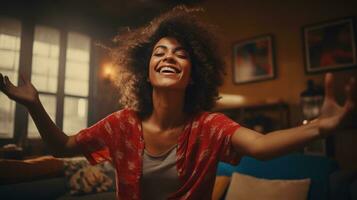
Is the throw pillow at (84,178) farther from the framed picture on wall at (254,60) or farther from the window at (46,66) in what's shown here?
the framed picture on wall at (254,60)

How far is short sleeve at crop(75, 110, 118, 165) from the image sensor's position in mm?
1054

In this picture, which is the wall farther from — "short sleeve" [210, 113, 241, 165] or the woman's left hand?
the woman's left hand

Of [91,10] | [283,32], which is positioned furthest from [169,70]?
[91,10]

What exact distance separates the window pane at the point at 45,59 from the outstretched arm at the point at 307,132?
13.7ft

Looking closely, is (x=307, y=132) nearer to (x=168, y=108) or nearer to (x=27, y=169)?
(x=168, y=108)

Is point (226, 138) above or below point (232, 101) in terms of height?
below

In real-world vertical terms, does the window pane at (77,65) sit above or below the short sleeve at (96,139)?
above

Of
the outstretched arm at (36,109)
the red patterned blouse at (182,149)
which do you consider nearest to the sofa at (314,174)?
the red patterned blouse at (182,149)

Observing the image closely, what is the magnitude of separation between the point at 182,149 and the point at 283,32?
11.5ft

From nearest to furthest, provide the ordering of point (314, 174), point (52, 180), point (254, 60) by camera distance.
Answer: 1. point (314, 174)
2. point (52, 180)
3. point (254, 60)

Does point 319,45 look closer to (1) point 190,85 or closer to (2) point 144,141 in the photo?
(1) point 190,85

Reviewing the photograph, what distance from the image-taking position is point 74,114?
4840 millimetres

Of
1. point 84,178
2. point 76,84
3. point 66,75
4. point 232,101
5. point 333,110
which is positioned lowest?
point 84,178

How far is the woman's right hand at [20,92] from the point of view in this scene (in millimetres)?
895
